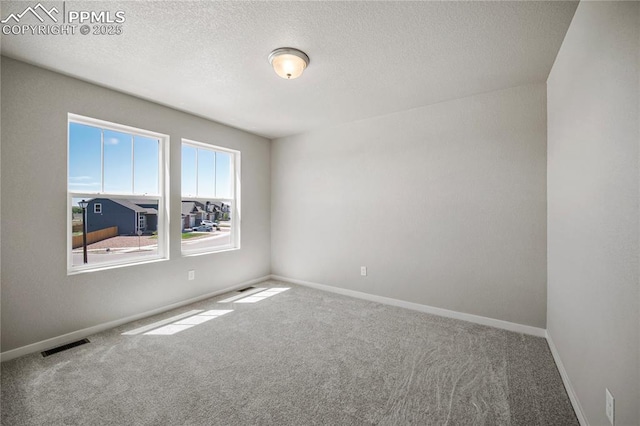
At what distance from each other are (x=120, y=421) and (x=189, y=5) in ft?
8.80

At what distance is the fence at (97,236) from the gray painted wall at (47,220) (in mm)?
182

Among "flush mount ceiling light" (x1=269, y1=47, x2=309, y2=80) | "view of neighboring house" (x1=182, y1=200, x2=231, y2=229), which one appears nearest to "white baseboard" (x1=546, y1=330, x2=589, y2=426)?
"flush mount ceiling light" (x1=269, y1=47, x2=309, y2=80)

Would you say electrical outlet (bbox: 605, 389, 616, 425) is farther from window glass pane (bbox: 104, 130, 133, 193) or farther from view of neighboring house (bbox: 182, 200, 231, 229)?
window glass pane (bbox: 104, 130, 133, 193)

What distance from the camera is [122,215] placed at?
325 centimetres

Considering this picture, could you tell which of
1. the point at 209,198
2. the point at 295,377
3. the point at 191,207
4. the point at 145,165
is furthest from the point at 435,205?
the point at 145,165

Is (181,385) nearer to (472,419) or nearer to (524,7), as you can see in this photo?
(472,419)

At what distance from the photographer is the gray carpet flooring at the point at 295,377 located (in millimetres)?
1725

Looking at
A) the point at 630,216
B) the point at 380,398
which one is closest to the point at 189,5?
the point at 630,216

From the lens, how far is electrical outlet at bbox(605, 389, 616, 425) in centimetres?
127

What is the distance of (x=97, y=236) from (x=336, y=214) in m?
3.06

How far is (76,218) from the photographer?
2854 millimetres

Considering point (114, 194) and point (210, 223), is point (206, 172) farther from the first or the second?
point (114, 194)

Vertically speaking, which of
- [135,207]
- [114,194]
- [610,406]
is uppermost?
[114,194]

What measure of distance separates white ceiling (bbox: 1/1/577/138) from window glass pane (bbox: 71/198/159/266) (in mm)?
1323
